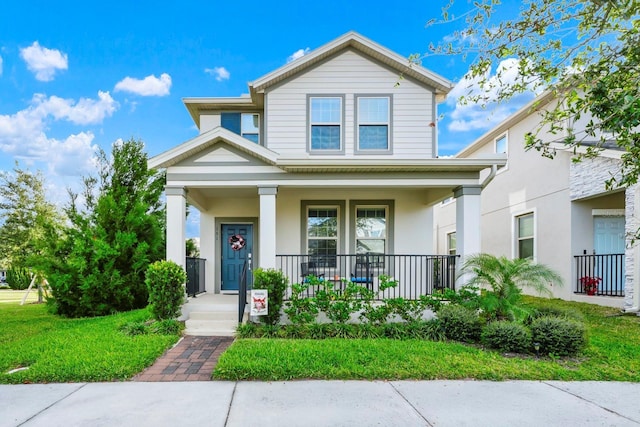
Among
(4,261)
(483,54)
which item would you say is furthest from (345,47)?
(4,261)

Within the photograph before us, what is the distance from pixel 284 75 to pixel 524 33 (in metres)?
5.66

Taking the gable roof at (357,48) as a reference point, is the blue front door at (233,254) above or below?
below

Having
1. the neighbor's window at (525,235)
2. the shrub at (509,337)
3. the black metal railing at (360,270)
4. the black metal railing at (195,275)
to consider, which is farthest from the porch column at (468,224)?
the neighbor's window at (525,235)

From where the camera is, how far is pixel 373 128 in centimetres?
934

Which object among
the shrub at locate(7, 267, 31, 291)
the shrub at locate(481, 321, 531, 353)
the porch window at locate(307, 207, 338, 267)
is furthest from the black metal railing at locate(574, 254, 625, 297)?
the shrub at locate(7, 267, 31, 291)

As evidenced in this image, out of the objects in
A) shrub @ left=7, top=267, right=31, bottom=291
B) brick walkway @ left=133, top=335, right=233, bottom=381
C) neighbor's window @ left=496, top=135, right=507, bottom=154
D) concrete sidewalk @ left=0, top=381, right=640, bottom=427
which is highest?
neighbor's window @ left=496, top=135, right=507, bottom=154

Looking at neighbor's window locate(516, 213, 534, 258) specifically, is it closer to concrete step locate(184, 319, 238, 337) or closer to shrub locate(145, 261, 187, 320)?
concrete step locate(184, 319, 238, 337)

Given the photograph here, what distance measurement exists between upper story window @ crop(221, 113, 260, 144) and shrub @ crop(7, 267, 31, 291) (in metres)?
18.0

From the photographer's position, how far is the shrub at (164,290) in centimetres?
727

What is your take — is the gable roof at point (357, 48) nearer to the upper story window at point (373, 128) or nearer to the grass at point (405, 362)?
the upper story window at point (373, 128)

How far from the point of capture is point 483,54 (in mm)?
5523

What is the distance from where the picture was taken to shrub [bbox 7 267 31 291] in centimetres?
2063

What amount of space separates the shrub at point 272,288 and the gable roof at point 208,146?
2414mm

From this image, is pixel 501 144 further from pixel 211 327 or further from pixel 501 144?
pixel 211 327
